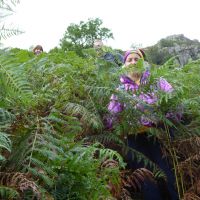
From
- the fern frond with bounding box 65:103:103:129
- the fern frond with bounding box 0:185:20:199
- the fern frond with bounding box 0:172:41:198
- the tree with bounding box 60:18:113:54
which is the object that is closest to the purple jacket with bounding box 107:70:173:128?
the fern frond with bounding box 65:103:103:129

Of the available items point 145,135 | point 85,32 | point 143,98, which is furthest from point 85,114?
point 85,32

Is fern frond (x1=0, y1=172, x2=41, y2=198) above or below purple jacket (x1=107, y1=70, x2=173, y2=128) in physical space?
below

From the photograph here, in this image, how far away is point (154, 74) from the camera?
3660 millimetres

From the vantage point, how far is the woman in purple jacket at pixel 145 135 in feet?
12.5

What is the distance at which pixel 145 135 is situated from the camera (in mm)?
4445

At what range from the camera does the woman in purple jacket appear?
3809 millimetres

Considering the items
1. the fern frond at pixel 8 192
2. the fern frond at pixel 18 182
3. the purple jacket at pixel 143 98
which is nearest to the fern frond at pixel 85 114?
the purple jacket at pixel 143 98

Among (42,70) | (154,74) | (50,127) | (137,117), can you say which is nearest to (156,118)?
(137,117)

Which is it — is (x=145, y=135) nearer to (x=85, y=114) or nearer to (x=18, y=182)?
(x=85, y=114)

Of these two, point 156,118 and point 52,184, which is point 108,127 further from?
point 52,184

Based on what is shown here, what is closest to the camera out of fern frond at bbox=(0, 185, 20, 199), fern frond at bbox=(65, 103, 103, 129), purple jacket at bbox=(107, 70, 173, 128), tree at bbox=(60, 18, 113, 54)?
fern frond at bbox=(0, 185, 20, 199)

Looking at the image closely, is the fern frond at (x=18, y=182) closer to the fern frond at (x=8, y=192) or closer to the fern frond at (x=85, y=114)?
the fern frond at (x=8, y=192)

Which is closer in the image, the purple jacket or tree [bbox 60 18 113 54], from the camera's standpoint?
the purple jacket

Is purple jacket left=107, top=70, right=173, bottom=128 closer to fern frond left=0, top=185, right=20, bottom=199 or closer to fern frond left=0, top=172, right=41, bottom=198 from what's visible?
fern frond left=0, top=172, right=41, bottom=198
